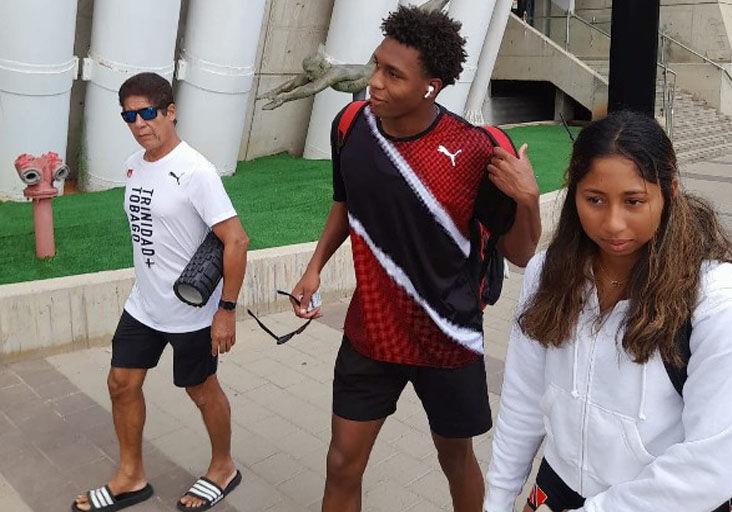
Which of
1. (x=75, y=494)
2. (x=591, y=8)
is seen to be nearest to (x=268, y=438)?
(x=75, y=494)

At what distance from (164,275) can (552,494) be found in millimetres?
1894

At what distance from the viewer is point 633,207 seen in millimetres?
1572

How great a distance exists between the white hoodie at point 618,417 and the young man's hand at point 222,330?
1438 mm

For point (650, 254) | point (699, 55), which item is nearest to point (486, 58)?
point (699, 55)

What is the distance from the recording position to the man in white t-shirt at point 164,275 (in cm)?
308

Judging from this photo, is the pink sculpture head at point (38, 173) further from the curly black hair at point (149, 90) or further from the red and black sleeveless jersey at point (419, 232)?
the red and black sleeveless jersey at point (419, 232)

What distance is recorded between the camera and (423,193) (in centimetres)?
246

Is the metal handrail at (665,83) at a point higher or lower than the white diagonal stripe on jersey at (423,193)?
lower

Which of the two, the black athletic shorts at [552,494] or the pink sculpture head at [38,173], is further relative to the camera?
the pink sculpture head at [38,173]

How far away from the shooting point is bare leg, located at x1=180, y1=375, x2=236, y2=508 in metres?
3.44

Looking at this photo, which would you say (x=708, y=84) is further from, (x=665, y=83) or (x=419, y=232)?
(x=419, y=232)

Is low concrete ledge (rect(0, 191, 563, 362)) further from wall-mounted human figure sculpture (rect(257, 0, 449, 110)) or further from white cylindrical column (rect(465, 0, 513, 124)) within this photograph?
white cylindrical column (rect(465, 0, 513, 124))

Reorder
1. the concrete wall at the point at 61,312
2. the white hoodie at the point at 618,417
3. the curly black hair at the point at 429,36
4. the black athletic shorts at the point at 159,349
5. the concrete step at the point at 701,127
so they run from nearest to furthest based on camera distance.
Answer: the white hoodie at the point at 618,417 → the curly black hair at the point at 429,36 → the black athletic shorts at the point at 159,349 → the concrete wall at the point at 61,312 → the concrete step at the point at 701,127

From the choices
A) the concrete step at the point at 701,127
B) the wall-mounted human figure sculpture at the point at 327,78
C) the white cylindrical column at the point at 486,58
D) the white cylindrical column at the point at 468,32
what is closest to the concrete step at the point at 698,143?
the concrete step at the point at 701,127
